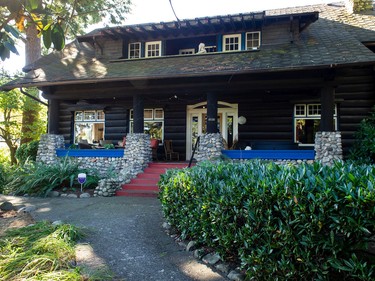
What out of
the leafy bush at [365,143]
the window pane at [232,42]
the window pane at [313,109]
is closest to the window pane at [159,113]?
the window pane at [232,42]

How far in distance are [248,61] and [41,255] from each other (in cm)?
860

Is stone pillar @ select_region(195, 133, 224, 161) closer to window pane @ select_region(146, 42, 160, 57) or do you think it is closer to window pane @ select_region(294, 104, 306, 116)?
window pane @ select_region(294, 104, 306, 116)

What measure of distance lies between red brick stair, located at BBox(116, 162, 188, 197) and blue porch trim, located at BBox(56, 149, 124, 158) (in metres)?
1.33

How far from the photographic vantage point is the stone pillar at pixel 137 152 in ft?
34.2

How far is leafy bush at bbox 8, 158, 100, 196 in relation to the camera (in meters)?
9.24

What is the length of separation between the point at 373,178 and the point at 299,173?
663mm

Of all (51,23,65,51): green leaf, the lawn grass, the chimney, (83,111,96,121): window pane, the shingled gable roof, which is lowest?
the lawn grass

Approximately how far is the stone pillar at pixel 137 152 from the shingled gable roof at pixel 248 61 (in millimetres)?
2181

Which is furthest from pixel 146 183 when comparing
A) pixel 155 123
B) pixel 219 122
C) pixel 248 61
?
pixel 248 61

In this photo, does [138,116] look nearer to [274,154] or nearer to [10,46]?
[274,154]

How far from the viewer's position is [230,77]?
9.79 m

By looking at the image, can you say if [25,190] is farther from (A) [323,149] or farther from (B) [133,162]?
(A) [323,149]

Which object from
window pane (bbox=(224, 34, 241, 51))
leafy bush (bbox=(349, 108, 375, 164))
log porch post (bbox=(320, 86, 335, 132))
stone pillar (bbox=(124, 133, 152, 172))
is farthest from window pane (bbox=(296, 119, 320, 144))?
stone pillar (bbox=(124, 133, 152, 172))

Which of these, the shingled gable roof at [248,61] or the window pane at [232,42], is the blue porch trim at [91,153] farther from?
the window pane at [232,42]
